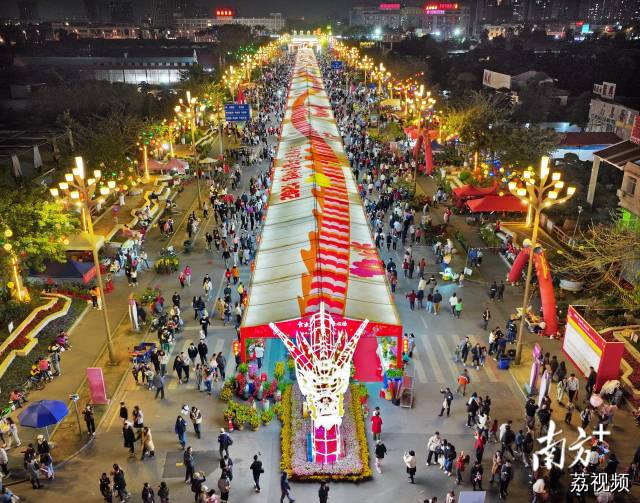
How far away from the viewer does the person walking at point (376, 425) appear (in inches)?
674

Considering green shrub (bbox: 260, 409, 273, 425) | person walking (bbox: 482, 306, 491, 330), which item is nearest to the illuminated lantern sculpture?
green shrub (bbox: 260, 409, 273, 425)

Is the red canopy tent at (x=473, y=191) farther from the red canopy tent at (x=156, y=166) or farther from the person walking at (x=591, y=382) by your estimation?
the red canopy tent at (x=156, y=166)

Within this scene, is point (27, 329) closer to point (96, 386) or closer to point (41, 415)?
point (96, 386)

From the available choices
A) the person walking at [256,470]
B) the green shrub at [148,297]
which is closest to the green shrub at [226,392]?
the person walking at [256,470]

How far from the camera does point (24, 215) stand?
23391mm

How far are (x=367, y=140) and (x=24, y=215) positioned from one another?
1463 inches

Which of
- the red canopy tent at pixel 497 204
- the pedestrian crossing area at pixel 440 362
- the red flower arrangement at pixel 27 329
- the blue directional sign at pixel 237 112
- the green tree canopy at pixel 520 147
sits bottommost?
the pedestrian crossing area at pixel 440 362

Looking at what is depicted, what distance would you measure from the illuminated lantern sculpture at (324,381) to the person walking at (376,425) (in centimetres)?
109

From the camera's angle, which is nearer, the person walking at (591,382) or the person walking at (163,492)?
the person walking at (163,492)

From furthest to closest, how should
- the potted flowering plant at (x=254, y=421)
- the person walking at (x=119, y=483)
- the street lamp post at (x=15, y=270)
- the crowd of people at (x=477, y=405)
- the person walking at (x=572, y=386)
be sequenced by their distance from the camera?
the street lamp post at (x=15, y=270) < the person walking at (x=572, y=386) < the potted flowering plant at (x=254, y=421) < the crowd of people at (x=477, y=405) < the person walking at (x=119, y=483)

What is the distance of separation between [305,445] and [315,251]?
8329 millimetres

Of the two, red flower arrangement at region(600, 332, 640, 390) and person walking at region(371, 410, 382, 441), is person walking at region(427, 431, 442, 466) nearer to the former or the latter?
person walking at region(371, 410, 382, 441)

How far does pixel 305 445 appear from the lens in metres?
17.1

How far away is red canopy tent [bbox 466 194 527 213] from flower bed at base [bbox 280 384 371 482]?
1808 cm
